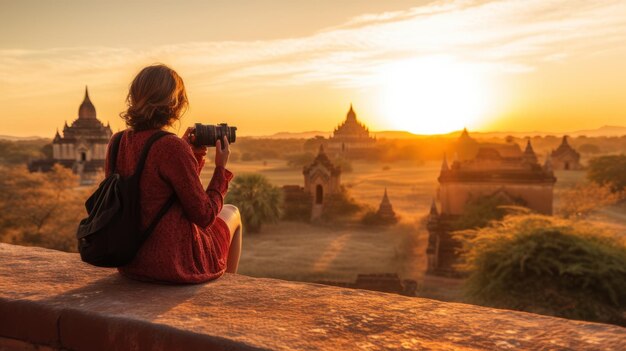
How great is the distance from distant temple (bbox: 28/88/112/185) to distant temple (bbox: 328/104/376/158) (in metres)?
32.6

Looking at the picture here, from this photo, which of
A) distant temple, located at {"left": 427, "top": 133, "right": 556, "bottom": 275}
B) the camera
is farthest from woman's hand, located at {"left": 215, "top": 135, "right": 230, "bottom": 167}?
distant temple, located at {"left": 427, "top": 133, "right": 556, "bottom": 275}

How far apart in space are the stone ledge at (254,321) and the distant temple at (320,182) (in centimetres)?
2923

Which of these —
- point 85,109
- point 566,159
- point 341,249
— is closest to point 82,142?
point 85,109

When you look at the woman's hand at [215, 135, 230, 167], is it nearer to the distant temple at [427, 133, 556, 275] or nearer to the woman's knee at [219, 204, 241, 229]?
the woman's knee at [219, 204, 241, 229]

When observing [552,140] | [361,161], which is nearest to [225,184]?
[361,161]

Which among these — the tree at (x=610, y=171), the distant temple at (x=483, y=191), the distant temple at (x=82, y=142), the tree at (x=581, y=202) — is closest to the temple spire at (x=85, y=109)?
the distant temple at (x=82, y=142)

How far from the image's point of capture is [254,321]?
2.18 metres

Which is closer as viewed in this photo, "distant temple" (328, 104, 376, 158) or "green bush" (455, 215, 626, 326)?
"green bush" (455, 215, 626, 326)

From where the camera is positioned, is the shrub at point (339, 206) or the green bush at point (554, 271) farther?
the shrub at point (339, 206)

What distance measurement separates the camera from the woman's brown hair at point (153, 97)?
8.73ft

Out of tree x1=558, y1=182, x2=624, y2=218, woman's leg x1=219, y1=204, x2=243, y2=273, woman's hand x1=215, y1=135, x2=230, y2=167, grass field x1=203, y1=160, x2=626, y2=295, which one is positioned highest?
woman's hand x1=215, y1=135, x2=230, y2=167

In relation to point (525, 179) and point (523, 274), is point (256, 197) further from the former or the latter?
point (523, 274)

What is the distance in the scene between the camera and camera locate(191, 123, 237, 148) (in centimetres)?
293

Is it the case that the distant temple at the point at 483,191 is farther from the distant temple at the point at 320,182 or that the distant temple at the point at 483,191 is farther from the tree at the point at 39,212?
the tree at the point at 39,212
